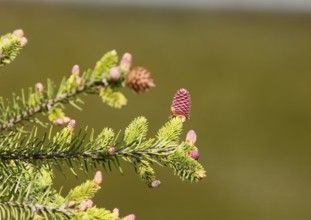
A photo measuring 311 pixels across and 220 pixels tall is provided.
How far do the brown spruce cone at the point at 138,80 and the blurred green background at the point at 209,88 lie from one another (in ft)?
5.08

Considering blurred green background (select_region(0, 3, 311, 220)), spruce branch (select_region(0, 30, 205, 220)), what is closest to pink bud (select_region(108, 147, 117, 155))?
spruce branch (select_region(0, 30, 205, 220))

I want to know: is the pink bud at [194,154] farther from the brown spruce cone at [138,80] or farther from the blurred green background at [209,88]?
the blurred green background at [209,88]

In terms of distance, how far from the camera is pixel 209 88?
2.28m

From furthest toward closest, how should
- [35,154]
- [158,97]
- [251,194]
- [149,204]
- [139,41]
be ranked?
1. [139,41]
2. [158,97]
3. [251,194]
4. [149,204]
5. [35,154]

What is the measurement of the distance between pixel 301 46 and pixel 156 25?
662 mm

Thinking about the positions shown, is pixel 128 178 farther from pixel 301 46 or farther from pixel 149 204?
pixel 301 46

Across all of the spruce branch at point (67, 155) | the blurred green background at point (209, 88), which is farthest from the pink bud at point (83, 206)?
the blurred green background at point (209, 88)

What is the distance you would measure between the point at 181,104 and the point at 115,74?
0.34ft

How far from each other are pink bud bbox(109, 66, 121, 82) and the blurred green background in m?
1.55

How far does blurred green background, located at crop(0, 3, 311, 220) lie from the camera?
6.40 ft

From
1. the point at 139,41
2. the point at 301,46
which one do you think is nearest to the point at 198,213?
the point at 139,41

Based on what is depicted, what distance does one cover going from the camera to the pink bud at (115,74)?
23 cm

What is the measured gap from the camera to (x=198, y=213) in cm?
191

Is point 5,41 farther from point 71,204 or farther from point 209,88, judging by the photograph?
point 209,88
